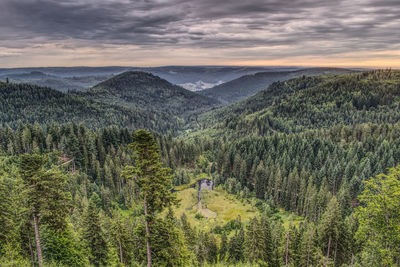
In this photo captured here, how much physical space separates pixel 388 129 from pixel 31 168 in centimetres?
17907

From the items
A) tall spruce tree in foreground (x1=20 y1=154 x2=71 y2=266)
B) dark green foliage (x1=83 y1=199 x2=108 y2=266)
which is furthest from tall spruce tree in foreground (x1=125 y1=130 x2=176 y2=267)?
dark green foliage (x1=83 y1=199 x2=108 y2=266)

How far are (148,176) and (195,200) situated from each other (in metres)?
98.8

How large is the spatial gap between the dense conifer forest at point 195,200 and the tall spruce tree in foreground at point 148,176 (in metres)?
0.10

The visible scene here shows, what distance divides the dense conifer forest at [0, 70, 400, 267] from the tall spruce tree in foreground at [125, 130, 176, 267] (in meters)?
0.10

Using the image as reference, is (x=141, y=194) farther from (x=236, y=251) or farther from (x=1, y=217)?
(x=236, y=251)

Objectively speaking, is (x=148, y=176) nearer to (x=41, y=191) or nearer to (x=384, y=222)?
(x=41, y=191)

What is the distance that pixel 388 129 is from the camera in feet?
467

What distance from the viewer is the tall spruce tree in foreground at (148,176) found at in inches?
770

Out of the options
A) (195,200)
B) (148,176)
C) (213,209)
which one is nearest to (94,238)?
(148,176)

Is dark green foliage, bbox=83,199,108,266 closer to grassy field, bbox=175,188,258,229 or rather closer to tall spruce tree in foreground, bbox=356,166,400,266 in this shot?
tall spruce tree in foreground, bbox=356,166,400,266

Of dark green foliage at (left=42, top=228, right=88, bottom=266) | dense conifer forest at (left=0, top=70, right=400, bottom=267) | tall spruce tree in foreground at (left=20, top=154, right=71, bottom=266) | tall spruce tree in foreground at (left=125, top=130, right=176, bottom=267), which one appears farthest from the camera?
dark green foliage at (left=42, top=228, right=88, bottom=266)

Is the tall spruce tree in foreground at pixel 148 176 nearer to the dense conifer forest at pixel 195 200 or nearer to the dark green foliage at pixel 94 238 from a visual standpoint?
the dense conifer forest at pixel 195 200

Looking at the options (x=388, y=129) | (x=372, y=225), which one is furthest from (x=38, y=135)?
(x=388, y=129)

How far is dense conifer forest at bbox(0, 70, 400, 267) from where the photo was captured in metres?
21.2
